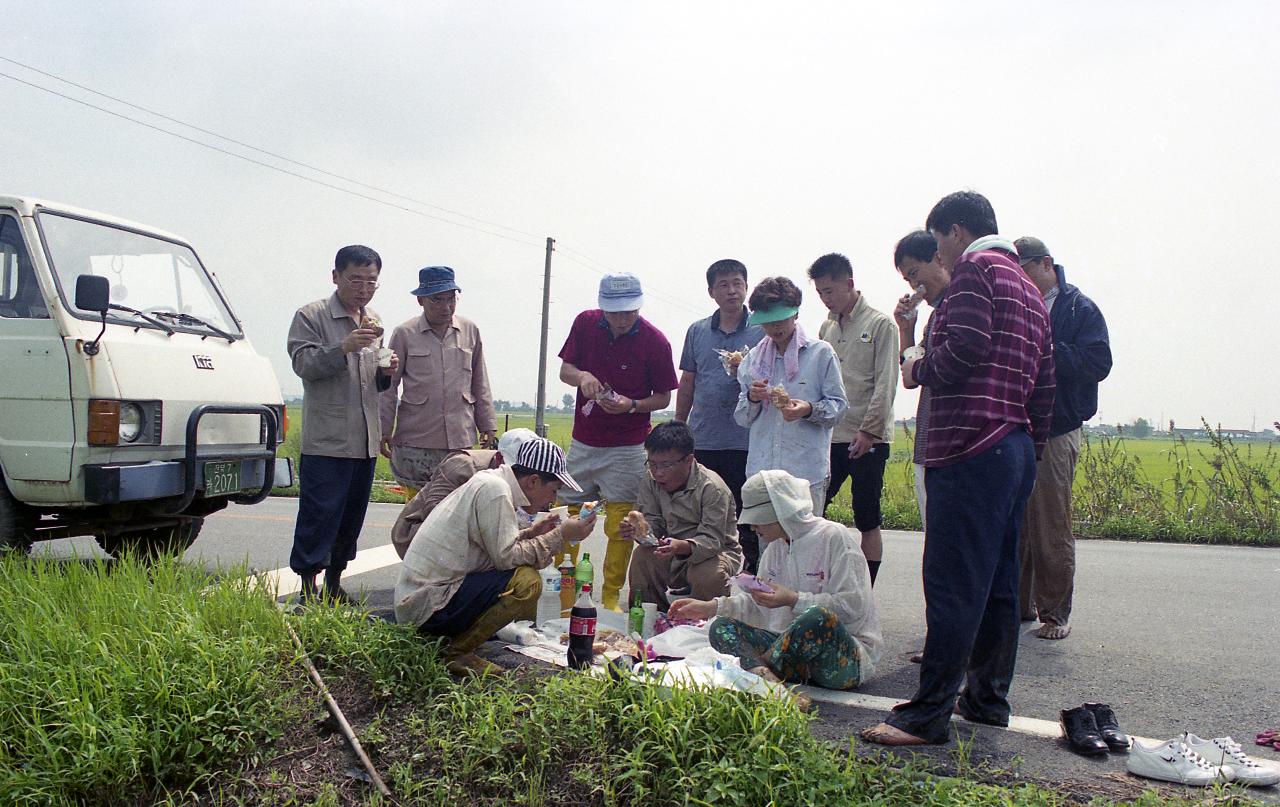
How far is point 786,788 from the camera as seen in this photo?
300 cm

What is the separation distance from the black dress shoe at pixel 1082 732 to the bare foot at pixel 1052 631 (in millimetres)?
1902

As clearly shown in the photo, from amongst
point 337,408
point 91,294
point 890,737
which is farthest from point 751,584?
point 91,294

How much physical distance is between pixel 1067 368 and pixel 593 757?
3577mm

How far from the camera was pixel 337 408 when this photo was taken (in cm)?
596

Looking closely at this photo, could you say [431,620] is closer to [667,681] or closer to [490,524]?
[490,524]

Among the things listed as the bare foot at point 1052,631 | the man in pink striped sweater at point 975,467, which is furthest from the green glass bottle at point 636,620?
the bare foot at point 1052,631

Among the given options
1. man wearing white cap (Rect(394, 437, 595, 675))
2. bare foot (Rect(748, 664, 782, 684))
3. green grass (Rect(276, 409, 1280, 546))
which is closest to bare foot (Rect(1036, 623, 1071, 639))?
bare foot (Rect(748, 664, 782, 684))

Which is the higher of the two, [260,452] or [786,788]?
[260,452]

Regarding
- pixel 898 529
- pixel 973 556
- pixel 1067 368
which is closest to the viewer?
pixel 973 556

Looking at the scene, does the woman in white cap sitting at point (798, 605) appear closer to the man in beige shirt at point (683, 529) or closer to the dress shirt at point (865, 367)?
the man in beige shirt at point (683, 529)

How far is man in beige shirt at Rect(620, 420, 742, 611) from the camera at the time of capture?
5.51 m

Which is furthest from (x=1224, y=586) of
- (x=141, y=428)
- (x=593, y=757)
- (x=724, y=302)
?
(x=141, y=428)

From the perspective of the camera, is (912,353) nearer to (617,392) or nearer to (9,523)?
(617,392)

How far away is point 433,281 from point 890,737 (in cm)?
403
